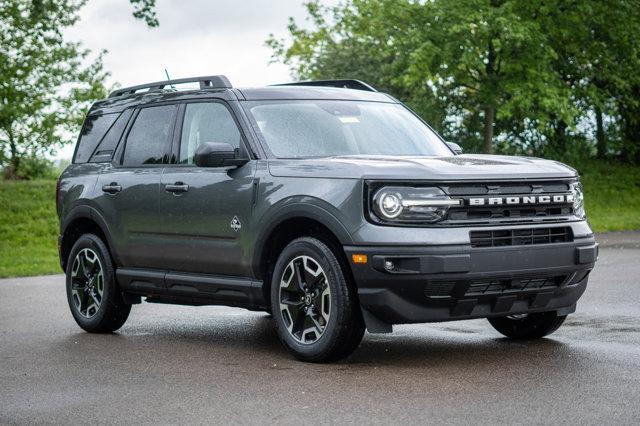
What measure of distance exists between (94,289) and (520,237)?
4172 mm

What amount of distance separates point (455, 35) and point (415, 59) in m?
1.35

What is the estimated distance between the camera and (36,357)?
8.96 m

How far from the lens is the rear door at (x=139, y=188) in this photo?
959cm

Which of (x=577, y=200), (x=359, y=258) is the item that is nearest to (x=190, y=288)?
(x=359, y=258)

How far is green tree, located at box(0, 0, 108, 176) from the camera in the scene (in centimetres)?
3269

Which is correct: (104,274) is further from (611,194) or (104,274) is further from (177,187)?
(611,194)

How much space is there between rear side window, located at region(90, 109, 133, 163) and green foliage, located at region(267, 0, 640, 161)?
840 inches

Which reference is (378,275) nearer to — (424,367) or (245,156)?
(424,367)

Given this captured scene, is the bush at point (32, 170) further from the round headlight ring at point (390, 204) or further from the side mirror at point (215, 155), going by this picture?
the round headlight ring at point (390, 204)

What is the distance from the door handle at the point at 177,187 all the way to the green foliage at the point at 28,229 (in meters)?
9.82

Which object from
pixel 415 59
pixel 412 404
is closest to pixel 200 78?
pixel 412 404

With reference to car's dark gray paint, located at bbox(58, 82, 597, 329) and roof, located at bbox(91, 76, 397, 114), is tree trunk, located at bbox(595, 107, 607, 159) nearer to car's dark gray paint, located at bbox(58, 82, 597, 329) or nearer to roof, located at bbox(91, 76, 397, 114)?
roof, located at bbox(91, 76, 397, 114)

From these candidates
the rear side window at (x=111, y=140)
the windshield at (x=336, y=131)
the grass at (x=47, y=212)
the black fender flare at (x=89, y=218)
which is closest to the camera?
the windshield at (x=336, y=131)

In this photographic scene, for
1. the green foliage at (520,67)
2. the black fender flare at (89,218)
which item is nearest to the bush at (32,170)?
the green foliage at (520,67)
